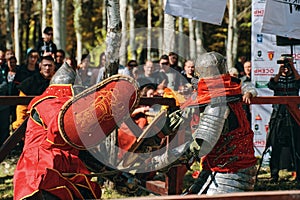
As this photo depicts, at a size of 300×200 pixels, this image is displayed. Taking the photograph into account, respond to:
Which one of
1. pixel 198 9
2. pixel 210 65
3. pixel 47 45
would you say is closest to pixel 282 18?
pixel 198 9

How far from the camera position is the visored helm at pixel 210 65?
535 centimetres

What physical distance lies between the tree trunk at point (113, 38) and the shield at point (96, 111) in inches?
115

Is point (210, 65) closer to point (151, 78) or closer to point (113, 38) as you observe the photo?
point (113, 38)

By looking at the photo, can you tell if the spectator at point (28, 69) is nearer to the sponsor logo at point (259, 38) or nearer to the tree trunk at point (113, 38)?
the tree trunk at point (113, 38)

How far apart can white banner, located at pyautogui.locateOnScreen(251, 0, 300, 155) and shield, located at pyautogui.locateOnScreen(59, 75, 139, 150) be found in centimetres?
581

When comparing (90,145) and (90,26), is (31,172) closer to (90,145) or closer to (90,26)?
(90,145)

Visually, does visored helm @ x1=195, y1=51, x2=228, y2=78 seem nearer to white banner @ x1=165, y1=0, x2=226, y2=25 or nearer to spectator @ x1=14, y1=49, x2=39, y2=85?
white banner @ x1=165, y1=0, x2=226, y2=25

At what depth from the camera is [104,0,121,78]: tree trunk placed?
26.1 feet

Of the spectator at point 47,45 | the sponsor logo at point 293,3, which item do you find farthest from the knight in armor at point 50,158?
the spectator at point 47,45

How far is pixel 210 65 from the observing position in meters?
5.36

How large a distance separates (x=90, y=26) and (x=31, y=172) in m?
34.3

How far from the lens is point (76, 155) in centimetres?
523

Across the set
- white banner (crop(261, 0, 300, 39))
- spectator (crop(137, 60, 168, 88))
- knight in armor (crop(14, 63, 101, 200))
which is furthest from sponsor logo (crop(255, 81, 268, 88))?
knight in armor (crop(14, 63, 101, 200))

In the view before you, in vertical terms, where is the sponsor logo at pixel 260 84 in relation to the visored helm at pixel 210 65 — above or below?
below
